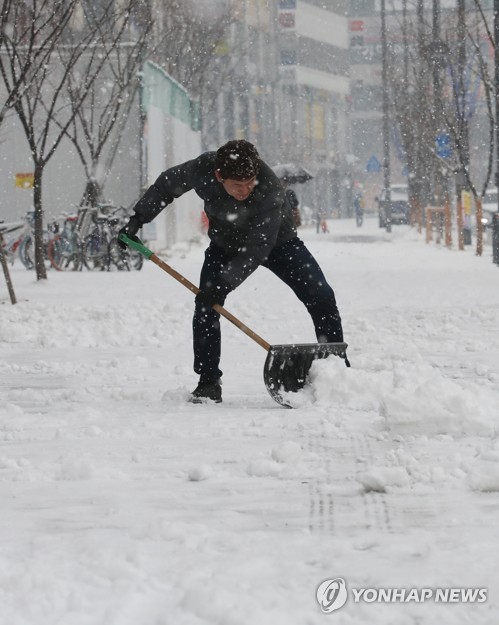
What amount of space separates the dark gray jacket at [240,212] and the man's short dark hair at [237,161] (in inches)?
9.0

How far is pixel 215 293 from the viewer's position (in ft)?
20.4

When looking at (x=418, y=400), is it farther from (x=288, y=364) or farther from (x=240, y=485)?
(x=240, y=485)

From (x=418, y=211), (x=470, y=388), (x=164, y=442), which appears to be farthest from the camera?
(x=418, y=211)

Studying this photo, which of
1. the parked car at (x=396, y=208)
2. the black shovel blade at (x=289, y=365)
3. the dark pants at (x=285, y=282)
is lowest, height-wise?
the parked car at (x=396, y=208)

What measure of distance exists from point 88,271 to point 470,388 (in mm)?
13627

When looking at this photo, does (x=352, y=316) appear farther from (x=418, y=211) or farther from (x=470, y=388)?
(x=418, y=211)

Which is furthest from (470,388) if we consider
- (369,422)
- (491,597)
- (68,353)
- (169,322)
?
(169,322)

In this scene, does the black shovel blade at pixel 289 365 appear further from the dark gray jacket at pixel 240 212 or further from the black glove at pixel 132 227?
the black glove at pixel 132 227

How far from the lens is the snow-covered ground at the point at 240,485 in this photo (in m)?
3.21

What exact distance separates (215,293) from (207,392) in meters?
0.59

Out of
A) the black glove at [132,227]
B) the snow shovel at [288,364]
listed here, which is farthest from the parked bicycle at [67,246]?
the snow shovel at [288,364]

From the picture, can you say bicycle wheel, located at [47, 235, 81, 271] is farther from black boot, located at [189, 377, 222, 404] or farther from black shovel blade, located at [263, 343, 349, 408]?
black shovel blade, located at [263, 343, 349, 408]

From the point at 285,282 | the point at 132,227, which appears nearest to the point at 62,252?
the point at 132,227

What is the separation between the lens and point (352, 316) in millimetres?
11211
